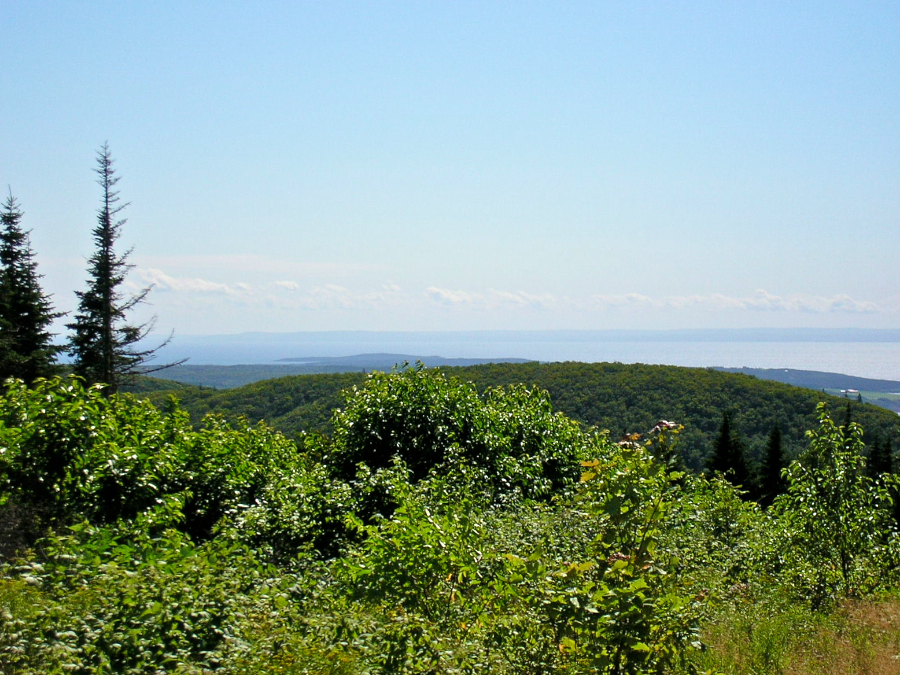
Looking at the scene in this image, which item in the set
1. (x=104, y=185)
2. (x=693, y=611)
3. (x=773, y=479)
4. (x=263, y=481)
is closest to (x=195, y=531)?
(x=263, y=481)

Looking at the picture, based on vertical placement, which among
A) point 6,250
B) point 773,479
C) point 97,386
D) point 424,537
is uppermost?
point 6,250

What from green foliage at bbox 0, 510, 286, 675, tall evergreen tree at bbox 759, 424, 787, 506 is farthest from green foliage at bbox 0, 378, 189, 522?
tall evergreen tree at bbox 759, 424, 787, 506

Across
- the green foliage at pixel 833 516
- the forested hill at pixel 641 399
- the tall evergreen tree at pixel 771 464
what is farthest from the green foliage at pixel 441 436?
the forested hill at pixel 641 399

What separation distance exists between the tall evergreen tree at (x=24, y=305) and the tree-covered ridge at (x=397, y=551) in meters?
24.2

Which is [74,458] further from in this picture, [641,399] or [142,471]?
[641,399]

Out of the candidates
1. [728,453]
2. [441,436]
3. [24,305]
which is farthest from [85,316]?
[728,453]

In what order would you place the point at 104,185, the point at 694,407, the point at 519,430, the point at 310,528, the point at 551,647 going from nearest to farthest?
the point at 551,647, the point at 310,528, the point at 519,430, the point at 104,185, the point at 694,407

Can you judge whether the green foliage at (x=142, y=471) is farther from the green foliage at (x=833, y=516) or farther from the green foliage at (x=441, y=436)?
the green foliage at (x=833, y=516)

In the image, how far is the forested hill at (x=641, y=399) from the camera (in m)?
57.6

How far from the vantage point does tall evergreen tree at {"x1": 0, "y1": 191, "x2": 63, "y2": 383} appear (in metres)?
30.5

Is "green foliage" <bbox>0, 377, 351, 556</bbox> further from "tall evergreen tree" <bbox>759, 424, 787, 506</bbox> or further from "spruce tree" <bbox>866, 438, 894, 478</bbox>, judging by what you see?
"tall evergreen tree" <bbox>759, 424, 787, 506</bbox>

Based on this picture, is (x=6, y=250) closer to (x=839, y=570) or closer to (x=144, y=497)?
(x=144, y=497)

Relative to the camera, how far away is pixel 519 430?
582 inches

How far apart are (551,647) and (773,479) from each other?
46247 mm
